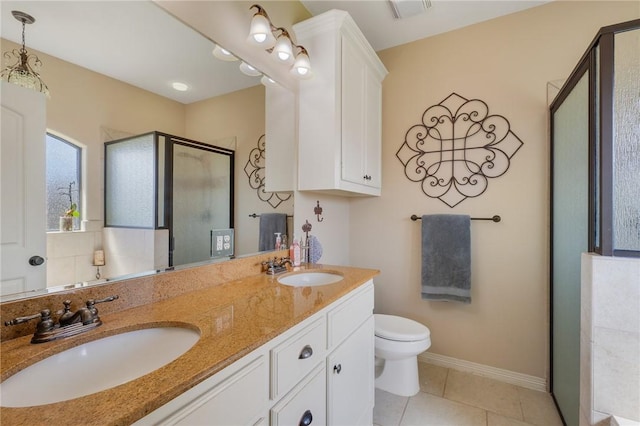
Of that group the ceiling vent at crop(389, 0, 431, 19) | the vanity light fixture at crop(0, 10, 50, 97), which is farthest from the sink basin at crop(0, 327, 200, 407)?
the ceiling vent at crop(389, 0, 431, 19)

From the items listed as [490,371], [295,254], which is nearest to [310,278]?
[295,254]

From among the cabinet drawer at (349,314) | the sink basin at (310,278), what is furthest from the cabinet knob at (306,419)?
the sink basin at (310,278)

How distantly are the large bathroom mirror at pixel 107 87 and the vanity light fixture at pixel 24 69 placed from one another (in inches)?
0.5

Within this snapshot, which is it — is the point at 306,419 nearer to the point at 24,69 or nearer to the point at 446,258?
the point at 24,69

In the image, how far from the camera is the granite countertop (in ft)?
1.59

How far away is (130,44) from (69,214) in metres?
0.63

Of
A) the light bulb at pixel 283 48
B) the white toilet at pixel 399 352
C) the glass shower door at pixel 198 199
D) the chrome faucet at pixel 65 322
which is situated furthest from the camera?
the white toilet at pixel 399 352

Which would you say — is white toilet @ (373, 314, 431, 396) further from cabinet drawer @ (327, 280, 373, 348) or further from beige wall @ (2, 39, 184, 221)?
beige wall @ (2, 39, 184, 221)

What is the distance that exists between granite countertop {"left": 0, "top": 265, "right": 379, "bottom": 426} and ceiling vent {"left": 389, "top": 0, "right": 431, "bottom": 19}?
1824 mm

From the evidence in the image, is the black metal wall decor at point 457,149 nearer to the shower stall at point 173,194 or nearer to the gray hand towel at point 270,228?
the gray hand towel at point 270,228

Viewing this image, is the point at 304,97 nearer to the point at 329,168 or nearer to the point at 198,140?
the point at 329,168

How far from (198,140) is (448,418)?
2.05 meters

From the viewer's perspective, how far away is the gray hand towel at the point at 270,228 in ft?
5.42

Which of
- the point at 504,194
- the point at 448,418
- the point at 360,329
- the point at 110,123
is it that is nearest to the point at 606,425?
the point at 448,418
